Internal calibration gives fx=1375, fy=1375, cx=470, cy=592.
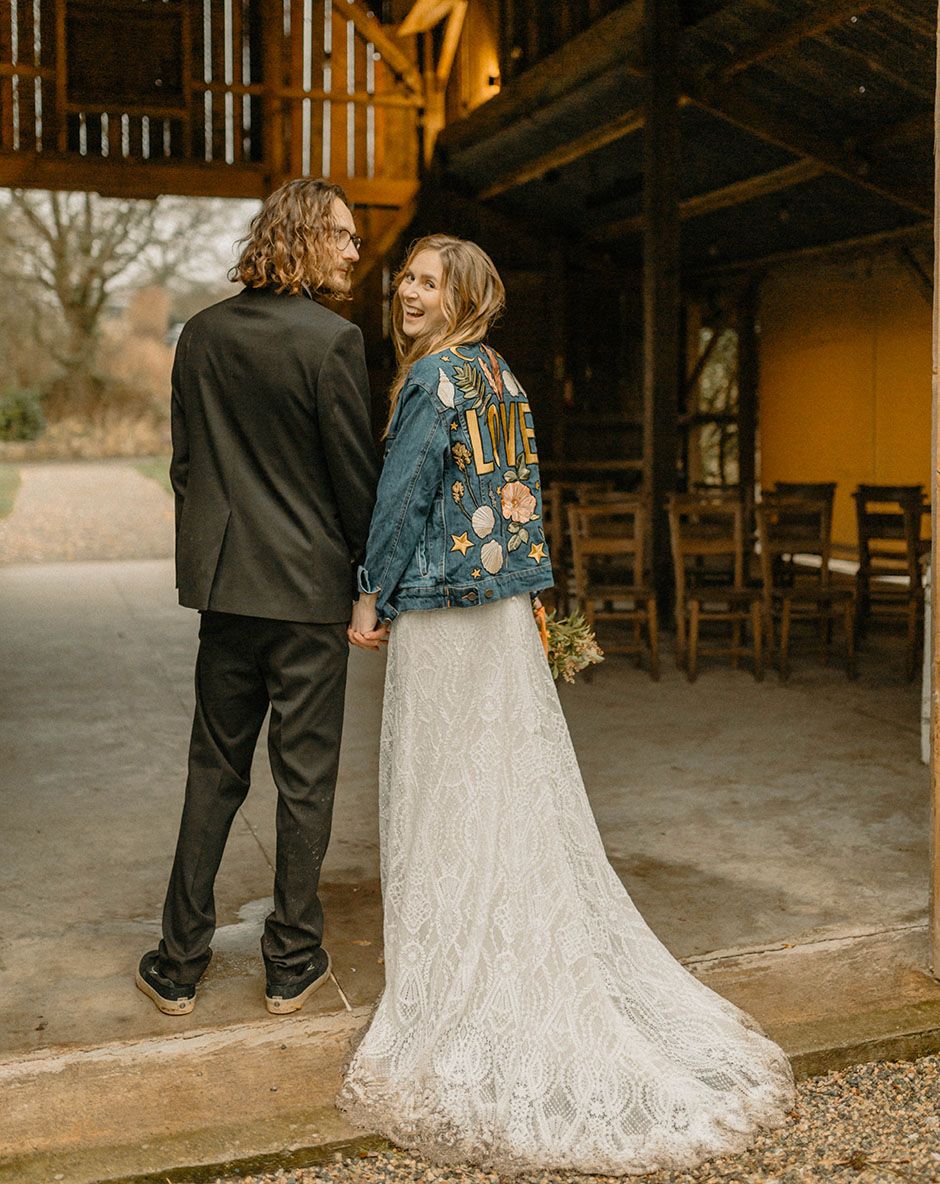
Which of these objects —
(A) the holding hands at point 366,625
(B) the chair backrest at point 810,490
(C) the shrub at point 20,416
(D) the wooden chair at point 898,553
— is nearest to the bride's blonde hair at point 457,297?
(A) the holding hands at point 366,625

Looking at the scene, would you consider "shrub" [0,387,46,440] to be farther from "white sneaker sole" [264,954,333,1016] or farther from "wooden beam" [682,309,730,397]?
"white sneaker sole" [264,954,333,1016]

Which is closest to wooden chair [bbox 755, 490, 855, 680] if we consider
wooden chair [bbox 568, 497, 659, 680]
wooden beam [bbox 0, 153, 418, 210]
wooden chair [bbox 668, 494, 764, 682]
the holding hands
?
wooden chair [bbox 668, 494, 764, 682]

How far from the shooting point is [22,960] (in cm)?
346

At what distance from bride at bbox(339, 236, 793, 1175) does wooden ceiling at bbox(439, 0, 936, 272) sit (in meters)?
5.37

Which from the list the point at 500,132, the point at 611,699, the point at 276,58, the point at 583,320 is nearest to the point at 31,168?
the point at 276,58

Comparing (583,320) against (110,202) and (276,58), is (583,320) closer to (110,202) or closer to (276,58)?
(276,58)

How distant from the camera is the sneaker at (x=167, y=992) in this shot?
10.2 feet

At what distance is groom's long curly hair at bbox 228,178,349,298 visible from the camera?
113 inches

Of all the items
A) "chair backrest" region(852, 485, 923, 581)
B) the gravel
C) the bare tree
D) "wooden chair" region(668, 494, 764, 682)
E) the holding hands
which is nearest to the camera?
the gravel

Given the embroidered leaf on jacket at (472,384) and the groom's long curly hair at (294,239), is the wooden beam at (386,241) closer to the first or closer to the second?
the groom's long curly hair at (294,239)

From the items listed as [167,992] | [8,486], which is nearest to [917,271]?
[167,992]

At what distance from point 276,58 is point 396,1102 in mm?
11027

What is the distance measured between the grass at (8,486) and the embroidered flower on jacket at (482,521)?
1550 cm

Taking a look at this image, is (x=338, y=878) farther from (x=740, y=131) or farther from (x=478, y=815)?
(x=740, y=131)
